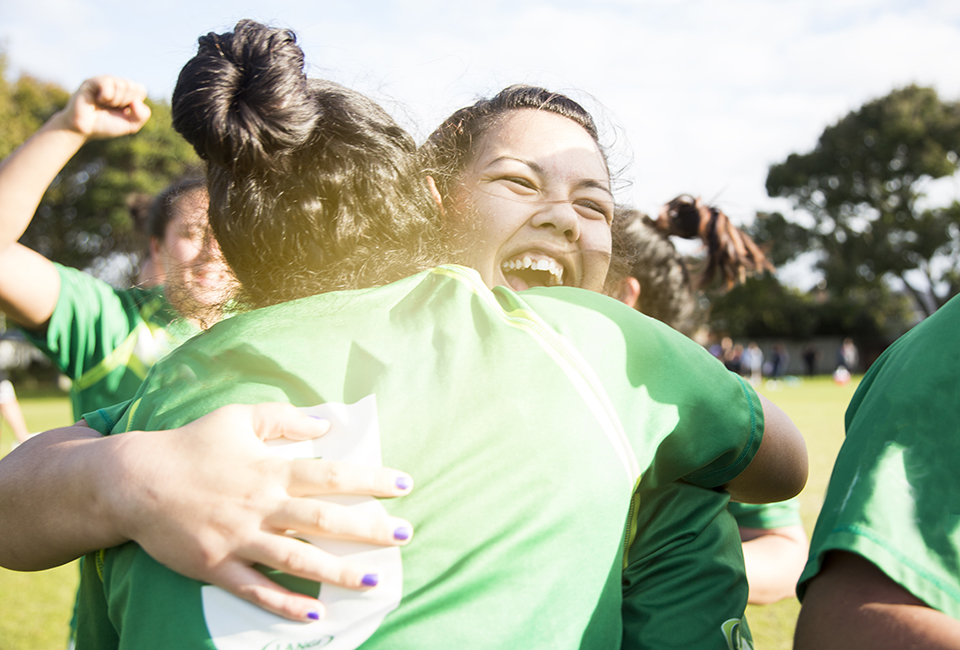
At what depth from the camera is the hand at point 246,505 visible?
104 cm

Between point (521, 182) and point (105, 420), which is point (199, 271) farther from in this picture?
point (521, 182)

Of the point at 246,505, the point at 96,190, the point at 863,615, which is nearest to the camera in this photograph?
the point at 863,615

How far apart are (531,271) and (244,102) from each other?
1.17m

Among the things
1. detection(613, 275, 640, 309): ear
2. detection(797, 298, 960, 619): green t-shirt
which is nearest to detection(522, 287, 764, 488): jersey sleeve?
detection(797, 298, 960, 619): green t-shirt

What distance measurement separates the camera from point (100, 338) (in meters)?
3.12

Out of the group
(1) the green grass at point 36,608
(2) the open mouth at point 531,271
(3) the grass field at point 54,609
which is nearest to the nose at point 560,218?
(2) the open mouth at point 531,271

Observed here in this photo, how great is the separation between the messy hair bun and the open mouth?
826mm

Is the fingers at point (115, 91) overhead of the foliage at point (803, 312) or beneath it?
overhead

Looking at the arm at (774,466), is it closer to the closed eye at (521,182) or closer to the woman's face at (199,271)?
the closed eye at (521,182)

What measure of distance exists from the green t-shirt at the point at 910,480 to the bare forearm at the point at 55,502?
3.72ft

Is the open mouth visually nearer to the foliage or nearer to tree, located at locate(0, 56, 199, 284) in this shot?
tree, located at locate(0, 56, 199, 284)

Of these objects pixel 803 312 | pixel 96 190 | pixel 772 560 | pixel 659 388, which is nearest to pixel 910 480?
pixel 659 388

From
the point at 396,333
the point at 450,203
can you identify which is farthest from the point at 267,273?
the point at 450,203

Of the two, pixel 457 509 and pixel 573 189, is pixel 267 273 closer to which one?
pixel 457 509
